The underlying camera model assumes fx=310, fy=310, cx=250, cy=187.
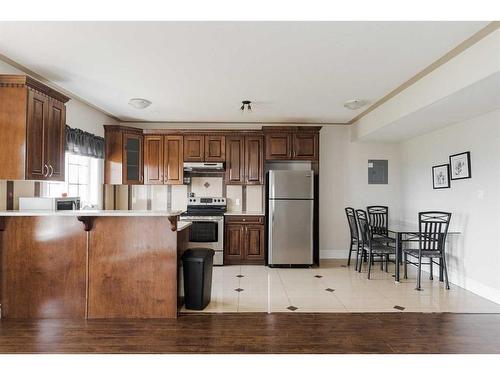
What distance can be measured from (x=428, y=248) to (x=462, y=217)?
0.63 m

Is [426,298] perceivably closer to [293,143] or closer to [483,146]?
[483,146]

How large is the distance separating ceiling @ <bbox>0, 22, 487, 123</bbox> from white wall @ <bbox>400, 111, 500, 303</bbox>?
1.26m

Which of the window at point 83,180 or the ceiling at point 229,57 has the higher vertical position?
the ceiling at point 229,57

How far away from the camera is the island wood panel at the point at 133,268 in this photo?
3068 mm

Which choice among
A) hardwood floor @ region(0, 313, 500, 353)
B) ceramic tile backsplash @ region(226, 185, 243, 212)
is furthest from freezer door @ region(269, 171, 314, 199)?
hardwood floor @ region(0, 313, 500, 353)

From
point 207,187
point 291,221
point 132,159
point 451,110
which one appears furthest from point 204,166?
point 451,110

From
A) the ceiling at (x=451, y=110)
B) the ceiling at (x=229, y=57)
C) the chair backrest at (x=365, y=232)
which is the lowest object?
the chair backrest at (x=365, y=232)

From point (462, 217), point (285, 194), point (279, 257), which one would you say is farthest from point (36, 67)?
point (462, 217)

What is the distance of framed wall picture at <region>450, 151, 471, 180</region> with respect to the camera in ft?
13.1

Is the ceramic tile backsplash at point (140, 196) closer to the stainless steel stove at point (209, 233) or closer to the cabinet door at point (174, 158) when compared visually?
the cabinet door at point (174, 158)

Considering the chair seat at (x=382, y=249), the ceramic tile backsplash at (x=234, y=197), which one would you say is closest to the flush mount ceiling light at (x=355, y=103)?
the chair seat at (x=382, y=249)

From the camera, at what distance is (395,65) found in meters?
3.10

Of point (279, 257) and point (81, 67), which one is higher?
point (81, 67)

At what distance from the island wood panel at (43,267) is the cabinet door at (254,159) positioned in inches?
117
